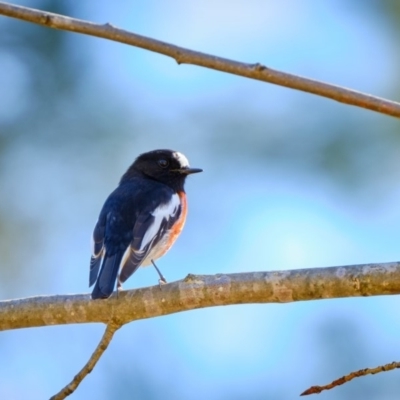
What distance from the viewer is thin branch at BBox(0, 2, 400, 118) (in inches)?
111

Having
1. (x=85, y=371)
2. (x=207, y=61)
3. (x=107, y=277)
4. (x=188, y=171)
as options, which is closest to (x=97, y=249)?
(x=107, y=277)

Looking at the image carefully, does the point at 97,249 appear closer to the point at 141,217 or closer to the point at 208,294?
the point at 141,217

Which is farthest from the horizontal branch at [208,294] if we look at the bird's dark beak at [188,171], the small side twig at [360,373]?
the bird's dark beak at [188,171]

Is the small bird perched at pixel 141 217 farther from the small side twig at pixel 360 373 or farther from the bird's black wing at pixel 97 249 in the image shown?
the small side twig at pixel 360 373

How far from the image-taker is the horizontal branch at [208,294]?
383cm

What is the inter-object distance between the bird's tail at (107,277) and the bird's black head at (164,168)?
1.55 m

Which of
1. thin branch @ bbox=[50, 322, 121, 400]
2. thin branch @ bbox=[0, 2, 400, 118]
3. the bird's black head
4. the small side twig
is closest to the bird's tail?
thin branch @ bbox=[50, 322, 121, 400]

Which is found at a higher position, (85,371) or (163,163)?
(163,163)

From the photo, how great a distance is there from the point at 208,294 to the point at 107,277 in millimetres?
1168

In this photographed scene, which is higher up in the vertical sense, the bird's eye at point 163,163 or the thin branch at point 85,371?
the bird's eye at point 163,163

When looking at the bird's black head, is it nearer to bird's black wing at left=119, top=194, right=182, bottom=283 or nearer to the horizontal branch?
bird's black wing at left=119, top=194, right=182, bottom=283

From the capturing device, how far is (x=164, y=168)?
7.36 meters

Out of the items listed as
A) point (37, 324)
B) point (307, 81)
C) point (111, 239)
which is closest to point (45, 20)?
point (307, 81)

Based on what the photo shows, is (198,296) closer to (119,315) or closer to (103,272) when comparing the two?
(119,315)
